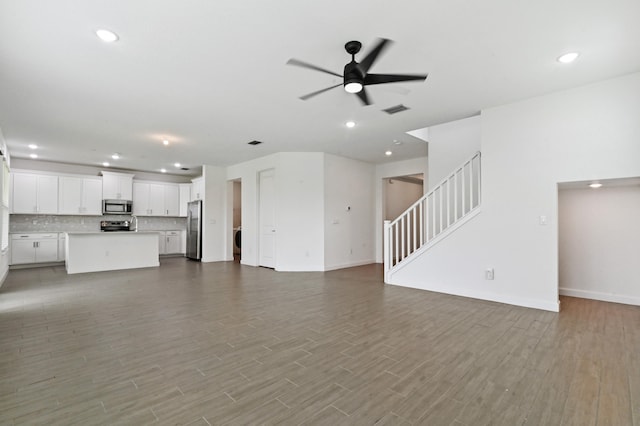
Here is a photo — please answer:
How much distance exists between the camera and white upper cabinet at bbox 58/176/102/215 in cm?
814

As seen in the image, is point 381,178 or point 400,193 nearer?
point 381,178

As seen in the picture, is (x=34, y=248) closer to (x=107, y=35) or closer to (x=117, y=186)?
(x=117, y=186)

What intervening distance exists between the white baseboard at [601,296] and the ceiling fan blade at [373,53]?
4.67 metres

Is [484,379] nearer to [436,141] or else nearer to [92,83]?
[436,141]

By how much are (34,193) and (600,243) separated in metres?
12.2

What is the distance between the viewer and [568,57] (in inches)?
120

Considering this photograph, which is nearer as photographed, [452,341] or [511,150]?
[452,341]

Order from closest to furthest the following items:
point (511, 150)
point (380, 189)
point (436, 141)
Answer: point (511, 150) < point (436, 141) < point (380, 189)

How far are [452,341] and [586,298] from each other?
3.16m

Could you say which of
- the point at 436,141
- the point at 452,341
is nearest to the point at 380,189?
the point at 436,141

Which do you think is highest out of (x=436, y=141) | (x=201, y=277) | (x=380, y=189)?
(x=436, y=141)

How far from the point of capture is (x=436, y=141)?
5375 mm

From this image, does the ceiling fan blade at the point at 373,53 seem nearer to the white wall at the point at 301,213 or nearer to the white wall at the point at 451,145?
the white wall at the point at 451,145

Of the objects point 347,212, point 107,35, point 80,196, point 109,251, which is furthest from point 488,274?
point 80,196
